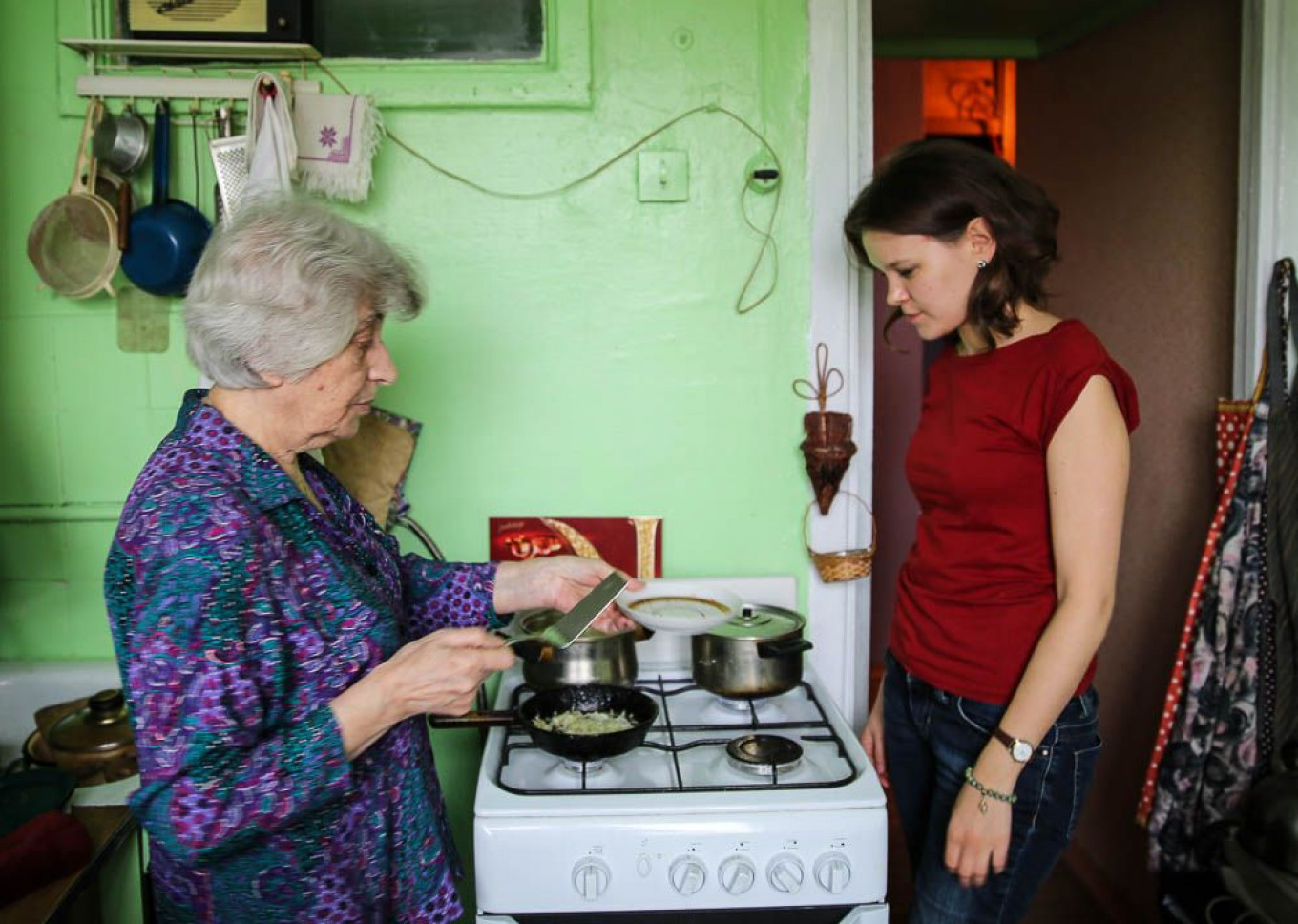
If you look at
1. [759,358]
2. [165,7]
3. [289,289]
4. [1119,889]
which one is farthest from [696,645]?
[1119,889]

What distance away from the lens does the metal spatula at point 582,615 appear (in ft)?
4.55

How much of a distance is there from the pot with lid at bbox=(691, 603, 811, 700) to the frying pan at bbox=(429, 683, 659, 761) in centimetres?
13

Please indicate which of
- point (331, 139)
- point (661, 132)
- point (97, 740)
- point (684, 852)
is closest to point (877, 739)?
point (684, 852)

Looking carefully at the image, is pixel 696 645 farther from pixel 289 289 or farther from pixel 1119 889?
pixel 1119 889

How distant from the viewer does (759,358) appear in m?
1.91

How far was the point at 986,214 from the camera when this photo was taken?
1.34 metres

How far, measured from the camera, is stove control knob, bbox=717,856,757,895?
1.34 m

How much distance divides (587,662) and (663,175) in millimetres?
858

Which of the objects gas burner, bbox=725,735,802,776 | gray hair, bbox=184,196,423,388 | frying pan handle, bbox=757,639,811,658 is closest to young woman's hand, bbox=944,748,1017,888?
gas burner, bbox=725,735,802,776

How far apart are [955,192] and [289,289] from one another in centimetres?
83

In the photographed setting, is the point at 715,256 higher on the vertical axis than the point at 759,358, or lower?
higher

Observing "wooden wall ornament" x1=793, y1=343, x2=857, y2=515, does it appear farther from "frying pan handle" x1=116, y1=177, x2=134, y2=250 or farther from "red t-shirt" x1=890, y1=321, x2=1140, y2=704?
"frying pan handle" x1=116, y1=177, x2=134, y2=250

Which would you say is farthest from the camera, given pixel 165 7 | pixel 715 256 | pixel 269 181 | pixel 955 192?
pixel 715 256

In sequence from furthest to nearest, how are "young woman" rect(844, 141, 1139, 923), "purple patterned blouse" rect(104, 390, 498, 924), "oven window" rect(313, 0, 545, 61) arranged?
1. "oven window" rect(313, 0, 545, 61)
2. "young woman" rect(844, 141, 1139, 923)
3. "purple patterned blouse" rect(104, 390, 498, 924)
